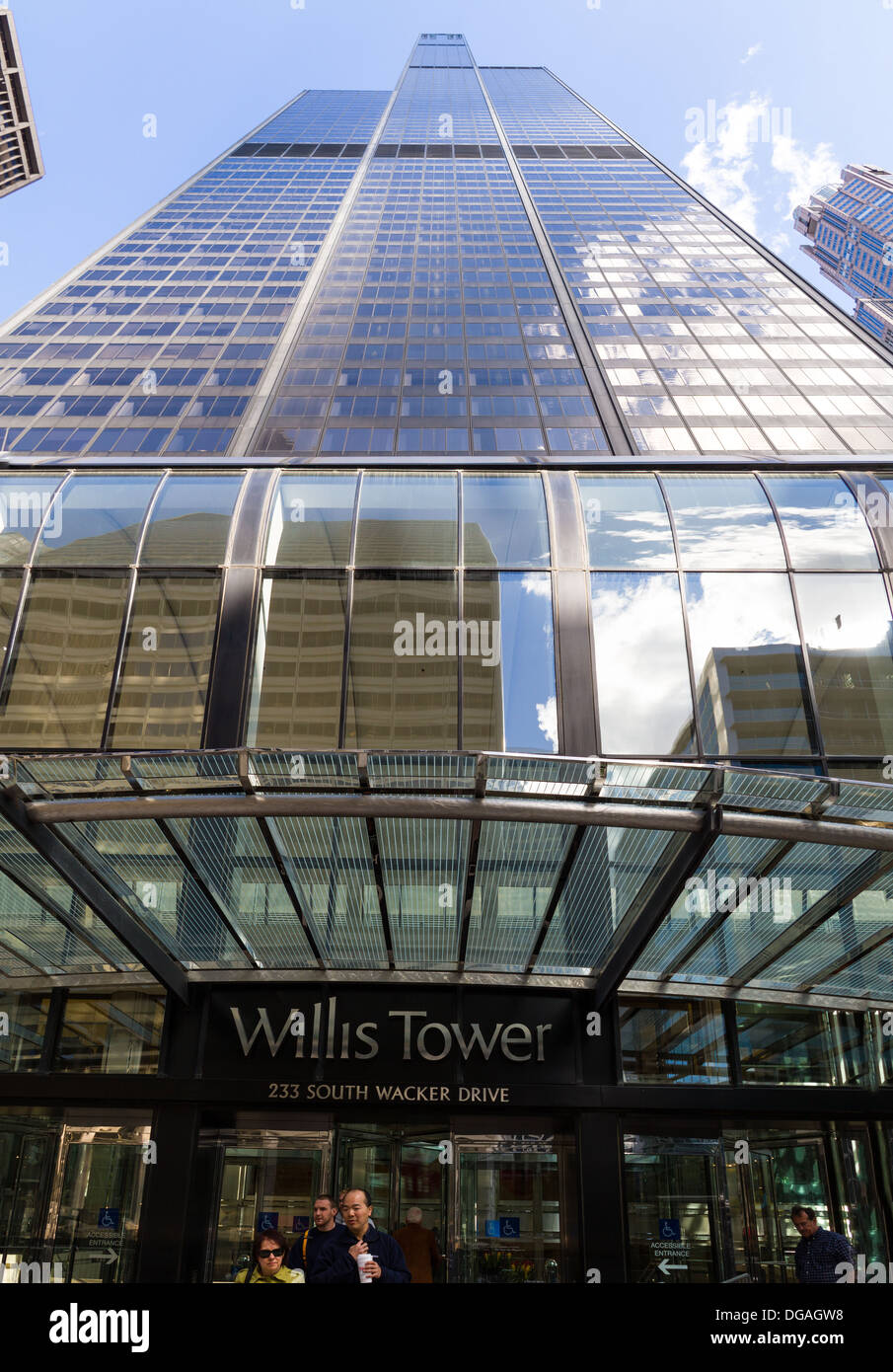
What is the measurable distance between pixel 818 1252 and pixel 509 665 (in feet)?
24.4

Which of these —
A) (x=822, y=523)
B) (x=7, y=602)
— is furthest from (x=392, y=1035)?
(x=822, y=523)

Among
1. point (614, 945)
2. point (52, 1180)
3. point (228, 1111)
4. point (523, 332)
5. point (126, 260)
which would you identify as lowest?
point (52, 1180)

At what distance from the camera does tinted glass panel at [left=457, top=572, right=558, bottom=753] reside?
11.4 meters

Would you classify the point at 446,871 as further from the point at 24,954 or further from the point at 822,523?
the point at 822,523

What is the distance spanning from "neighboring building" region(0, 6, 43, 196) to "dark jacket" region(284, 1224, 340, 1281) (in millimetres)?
68313

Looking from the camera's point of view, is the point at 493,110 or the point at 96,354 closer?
the point at 96,354

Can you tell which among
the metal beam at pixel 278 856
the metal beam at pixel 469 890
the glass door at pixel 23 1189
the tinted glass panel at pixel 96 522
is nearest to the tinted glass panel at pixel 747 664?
the metal beam at pixel 469 890

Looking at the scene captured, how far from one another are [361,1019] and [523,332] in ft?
207

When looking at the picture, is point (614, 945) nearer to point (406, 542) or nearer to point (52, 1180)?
point (406, 542)

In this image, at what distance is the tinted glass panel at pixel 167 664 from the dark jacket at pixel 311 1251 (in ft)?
19.3

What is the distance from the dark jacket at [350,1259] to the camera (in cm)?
689

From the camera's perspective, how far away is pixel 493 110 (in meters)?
145

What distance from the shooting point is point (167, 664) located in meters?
11.9
